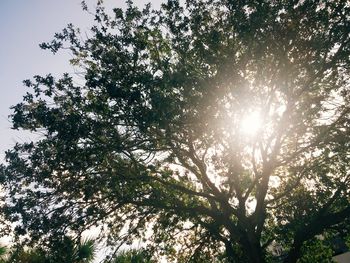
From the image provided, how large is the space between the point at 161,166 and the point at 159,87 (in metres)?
4.96

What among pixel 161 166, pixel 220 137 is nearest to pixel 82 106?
pixel 161 166

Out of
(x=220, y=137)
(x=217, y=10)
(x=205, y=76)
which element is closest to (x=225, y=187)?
(x=220, y=137)

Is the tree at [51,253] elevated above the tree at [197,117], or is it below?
below

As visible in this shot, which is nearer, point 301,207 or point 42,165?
point 42,165

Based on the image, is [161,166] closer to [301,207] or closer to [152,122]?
[152,122]

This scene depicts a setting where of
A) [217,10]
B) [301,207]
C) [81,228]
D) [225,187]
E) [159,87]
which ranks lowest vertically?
[81,228]

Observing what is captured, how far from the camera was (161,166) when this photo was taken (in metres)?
16.1

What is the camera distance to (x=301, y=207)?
15125mm

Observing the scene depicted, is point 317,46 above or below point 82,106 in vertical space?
above

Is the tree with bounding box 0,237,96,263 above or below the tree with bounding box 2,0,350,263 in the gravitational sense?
below

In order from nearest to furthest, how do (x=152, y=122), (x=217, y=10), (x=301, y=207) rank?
(x=152, y=122), (x=217, y=10), (x=301, y=207)

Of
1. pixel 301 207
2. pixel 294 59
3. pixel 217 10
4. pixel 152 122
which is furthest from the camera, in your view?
pixel 301 207

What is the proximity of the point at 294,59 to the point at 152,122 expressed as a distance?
19.5ft

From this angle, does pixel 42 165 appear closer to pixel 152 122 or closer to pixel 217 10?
pixel 152 122
